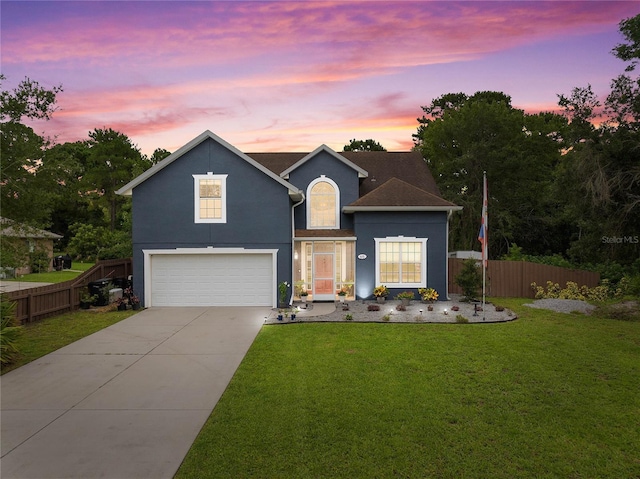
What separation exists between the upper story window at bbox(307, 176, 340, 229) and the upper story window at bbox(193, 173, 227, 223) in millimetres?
4049

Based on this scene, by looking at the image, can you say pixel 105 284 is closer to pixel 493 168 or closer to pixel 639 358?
pixel 639 358

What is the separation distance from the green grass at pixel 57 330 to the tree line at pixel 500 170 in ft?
10.7

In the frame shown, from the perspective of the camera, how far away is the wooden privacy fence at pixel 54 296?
12.4 metres

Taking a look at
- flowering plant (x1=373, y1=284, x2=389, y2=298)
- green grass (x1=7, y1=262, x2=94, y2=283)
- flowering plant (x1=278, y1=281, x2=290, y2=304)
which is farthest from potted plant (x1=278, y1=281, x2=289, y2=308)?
green grass (x1=7, y1=262, x2=94, y2=283)

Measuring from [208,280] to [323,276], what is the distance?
4.89 m

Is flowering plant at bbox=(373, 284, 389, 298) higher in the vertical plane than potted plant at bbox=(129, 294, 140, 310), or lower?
higher

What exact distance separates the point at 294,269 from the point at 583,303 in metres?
12.1

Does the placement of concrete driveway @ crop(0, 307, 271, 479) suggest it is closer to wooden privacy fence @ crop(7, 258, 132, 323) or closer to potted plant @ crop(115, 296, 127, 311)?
wooden privacy fence @ crop(7, 258, 132, 323)

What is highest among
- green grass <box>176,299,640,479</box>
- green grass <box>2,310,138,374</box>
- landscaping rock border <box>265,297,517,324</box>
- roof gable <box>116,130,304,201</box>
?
roof gable <box>116,130,304,201</box>

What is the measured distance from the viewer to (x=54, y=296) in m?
13.9

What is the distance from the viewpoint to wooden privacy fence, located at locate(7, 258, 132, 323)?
12.4m

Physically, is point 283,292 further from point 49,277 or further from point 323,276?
point 49,277

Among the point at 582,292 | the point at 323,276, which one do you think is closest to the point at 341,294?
the point at 323,276

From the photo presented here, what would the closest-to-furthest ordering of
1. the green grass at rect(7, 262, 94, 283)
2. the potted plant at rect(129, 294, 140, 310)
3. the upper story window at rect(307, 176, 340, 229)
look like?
the potted plant at rect(129, 294, 140, 310) → the upper story window at rect(307, 176, 340, 229) → the green grass at rect(7, 262, 94, 283)
